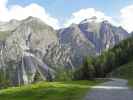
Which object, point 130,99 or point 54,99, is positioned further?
point 54,99

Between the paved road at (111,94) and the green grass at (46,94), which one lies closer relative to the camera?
the paved road at (111,94)

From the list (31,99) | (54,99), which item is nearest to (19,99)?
(31,99)

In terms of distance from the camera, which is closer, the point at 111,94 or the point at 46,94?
the point at 111,94

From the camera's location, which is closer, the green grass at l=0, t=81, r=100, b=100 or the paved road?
the paved road

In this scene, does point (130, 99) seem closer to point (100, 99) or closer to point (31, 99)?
point (100, 99)

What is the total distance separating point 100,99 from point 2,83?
541 ft

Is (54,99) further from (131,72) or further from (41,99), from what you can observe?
(131,72)

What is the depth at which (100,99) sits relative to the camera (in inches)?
1532

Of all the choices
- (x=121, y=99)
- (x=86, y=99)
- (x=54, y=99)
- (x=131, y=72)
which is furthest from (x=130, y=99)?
(x=131, y=72)

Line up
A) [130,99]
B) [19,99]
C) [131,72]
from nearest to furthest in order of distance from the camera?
[130,99] < [19,99] < [131,72]

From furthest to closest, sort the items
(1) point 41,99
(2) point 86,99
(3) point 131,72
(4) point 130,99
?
(3) point 131,72, (1) point 41,99, (2) point 86,99, (4) point 130,99

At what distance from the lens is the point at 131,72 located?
194 meters

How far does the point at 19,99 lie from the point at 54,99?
602 centimetres

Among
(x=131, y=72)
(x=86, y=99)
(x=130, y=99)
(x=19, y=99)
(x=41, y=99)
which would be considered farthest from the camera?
(x=131, y=72)
